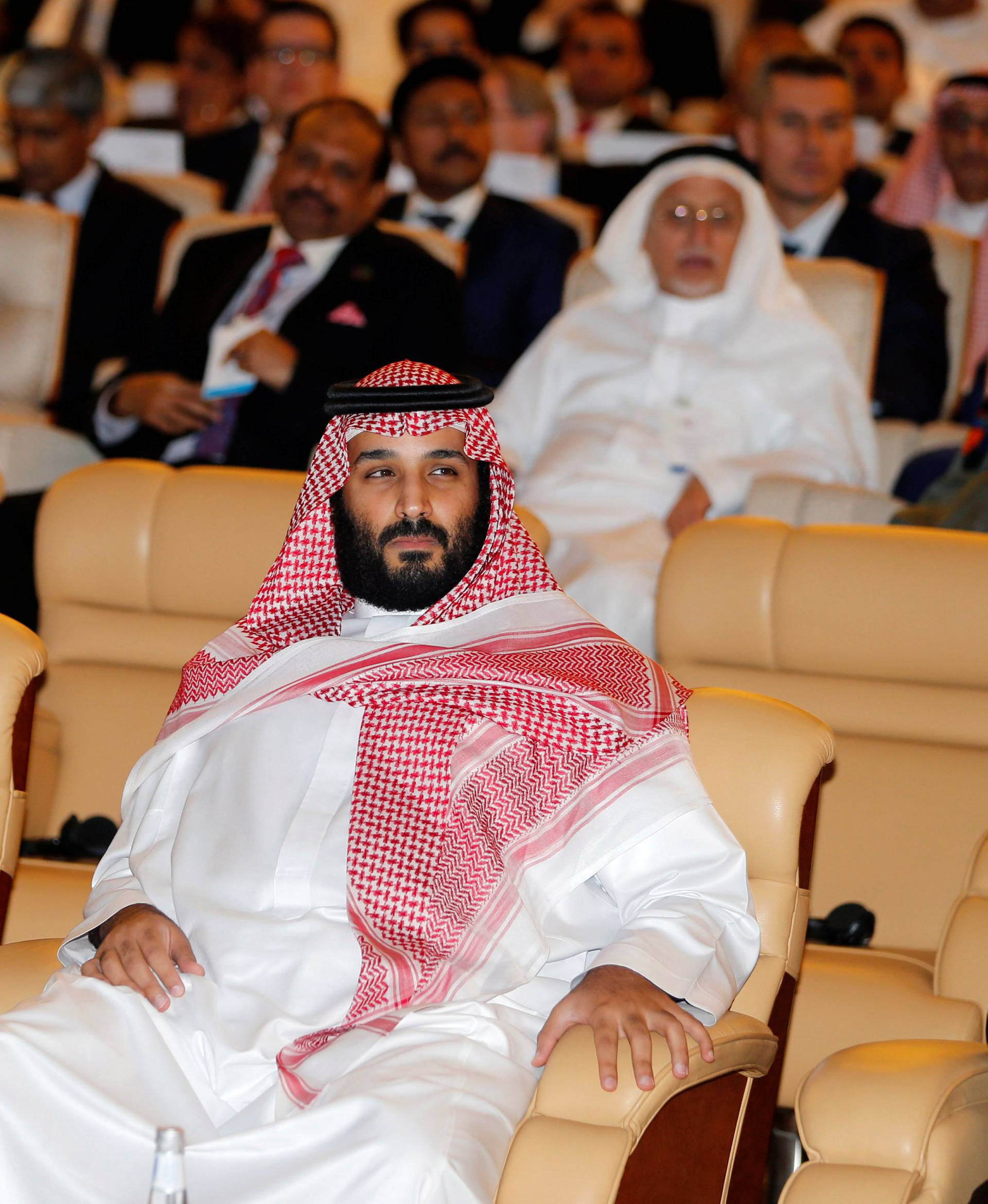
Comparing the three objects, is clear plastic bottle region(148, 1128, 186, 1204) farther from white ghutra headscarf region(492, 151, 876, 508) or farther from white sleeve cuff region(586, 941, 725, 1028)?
white ghutra headscarf region(492, 151, 876, 508)

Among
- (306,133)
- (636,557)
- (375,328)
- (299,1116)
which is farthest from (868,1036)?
(306,133)

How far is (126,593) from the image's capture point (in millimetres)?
3039

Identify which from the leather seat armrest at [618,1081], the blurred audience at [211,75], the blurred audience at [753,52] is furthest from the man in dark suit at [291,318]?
the blurred audience at [211,75]

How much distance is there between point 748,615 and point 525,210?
2.48m

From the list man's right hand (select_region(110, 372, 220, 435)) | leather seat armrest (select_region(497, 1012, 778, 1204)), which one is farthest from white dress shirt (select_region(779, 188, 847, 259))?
leather seat armrest (select_region(497, 1012, 778, 1204))

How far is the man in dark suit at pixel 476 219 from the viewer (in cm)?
471

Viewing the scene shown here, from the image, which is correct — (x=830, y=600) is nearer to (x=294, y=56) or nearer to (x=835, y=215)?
(x=835, y=215)

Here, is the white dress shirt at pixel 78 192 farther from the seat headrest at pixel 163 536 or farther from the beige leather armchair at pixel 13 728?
the beige leather armchair at pixel 13 728

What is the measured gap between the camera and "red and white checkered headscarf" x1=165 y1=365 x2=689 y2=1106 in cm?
203

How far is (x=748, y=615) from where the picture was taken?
2705 millimetres

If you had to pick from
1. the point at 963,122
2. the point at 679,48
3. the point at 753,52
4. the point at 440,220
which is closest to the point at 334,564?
the point at 440,220

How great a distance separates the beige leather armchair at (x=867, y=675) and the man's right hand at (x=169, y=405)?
1624mm

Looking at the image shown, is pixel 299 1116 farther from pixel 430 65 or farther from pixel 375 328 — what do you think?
pixel 430 65

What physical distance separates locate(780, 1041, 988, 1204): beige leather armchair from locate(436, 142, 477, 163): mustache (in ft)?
11.9
